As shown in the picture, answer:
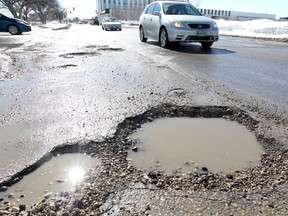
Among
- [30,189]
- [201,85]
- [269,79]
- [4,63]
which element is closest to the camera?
[30,189]

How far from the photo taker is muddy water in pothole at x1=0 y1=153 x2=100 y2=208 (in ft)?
7.30

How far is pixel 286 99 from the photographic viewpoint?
452cm

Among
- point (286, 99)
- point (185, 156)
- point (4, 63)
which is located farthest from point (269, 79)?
point (4, 63)

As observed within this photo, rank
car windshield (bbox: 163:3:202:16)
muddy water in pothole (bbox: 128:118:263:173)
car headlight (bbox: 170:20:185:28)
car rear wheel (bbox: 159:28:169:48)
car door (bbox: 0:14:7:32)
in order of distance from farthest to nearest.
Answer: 1. car door (bbox: 0:14:7:32)
2. car windshield (bbox: 163:3:202:16)
3. car rear wheel (bbox: 159:28:169:48)
4. car headlight (bbox: 170:20:185:28)
5. muddy water in pothole (bbox: 128:118:263:173)

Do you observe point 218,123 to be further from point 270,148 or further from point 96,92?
point 96,92

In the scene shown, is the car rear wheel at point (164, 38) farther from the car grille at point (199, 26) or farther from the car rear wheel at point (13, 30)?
the car rear wheel at point (13, 30)

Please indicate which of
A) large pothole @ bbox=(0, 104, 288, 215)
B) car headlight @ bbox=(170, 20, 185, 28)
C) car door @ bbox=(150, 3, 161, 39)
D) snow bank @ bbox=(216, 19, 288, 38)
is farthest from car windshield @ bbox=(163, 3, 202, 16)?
snow bank @ bbox=(216, 19, 288, 38)

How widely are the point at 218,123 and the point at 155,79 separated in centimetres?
241

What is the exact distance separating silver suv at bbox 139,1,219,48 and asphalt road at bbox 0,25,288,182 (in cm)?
176

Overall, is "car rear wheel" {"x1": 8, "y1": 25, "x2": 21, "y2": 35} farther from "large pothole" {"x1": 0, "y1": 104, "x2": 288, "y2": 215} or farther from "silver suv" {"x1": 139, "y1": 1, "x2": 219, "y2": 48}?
"large pothole" {"x1": 0, "y1": 104, "x2": 288, "y2": 215}

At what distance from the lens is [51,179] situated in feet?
8.00

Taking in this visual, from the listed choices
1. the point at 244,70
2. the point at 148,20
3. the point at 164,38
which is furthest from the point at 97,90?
the point at 148,20

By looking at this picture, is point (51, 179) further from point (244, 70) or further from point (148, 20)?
point (148, 20)

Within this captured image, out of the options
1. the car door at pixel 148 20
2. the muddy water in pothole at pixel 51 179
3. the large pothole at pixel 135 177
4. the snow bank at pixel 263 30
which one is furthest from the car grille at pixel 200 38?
the snow bank at pixel 263 30
